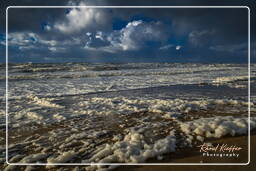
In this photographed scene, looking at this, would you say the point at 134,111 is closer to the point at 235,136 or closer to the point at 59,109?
the point at 59,109

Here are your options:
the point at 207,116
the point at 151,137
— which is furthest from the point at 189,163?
the point at 207,116

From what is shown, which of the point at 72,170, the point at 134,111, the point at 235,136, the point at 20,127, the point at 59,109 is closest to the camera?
the point at 72,170

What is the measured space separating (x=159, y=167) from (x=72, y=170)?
1.26 meters

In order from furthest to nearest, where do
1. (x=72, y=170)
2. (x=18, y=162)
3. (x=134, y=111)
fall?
(x=134, y=111)
(x=18, y=162)
(x=72, y=170)

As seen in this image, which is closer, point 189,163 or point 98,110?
point 189,163

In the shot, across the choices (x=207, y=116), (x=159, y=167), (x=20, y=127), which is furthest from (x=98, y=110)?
(x=159, y=167)

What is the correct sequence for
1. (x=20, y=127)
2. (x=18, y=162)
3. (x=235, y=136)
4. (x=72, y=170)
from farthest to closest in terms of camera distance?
(x=20, y=127) → (x=235, y=136) → (x=18, y=162) → (x=72, y=170)

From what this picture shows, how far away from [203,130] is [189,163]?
114cm

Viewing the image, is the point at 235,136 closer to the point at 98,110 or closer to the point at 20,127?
the point at 98,110

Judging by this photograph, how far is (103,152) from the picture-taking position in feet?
11.5

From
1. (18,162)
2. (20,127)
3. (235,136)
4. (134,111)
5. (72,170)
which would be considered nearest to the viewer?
(72,170)

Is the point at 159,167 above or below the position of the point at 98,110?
below

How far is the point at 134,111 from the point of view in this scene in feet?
19.8

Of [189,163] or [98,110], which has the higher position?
[98,110]
